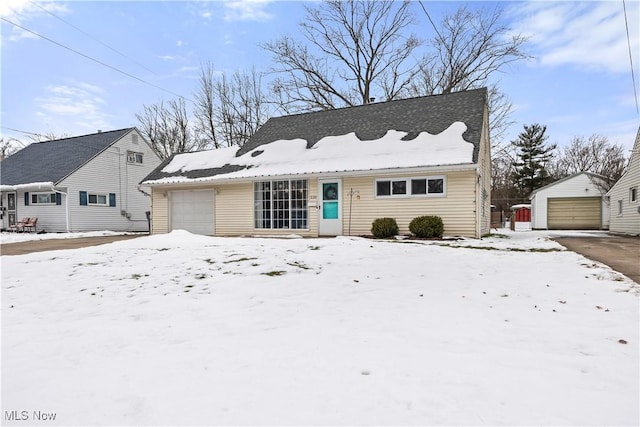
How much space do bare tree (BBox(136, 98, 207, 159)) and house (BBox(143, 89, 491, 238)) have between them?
13680mm

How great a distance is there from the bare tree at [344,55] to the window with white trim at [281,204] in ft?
41.2

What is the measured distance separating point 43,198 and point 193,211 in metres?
10.2

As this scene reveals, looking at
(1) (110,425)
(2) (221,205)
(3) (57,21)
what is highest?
(3) (57,21)

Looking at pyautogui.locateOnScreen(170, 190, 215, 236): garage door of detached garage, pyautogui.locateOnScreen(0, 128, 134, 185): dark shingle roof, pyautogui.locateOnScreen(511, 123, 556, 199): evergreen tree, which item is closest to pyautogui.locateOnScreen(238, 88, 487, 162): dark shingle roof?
pyautogui.locateOnScreen(170, 190, 215, 236): garage door of detached garage

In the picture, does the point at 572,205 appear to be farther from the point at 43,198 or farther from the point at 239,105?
the point at 43,198

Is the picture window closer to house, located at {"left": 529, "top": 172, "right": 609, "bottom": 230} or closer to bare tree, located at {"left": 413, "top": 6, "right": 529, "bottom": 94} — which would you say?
bare tree, located at {"left": 413, "top": 6, "right": 529, "bottom": 94}

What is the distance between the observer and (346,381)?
2.10 metres

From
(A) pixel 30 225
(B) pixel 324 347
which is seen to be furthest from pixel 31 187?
(B) pixel 324 347

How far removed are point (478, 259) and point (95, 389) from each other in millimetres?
6040

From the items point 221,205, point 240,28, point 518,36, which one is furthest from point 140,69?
point 518,36

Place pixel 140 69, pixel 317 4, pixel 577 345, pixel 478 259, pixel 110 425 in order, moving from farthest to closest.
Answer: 1. pixel 317 4
2. pixel 140 69
3. pixel 478 259
4. pixel 577 345
5. pixel 110 425

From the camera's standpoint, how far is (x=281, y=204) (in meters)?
13.2

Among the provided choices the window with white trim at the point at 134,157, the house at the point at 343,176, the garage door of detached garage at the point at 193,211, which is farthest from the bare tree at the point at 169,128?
the garage door of detached garage at the point at 193,211

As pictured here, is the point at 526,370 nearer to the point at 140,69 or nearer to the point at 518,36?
the point at 140,69
